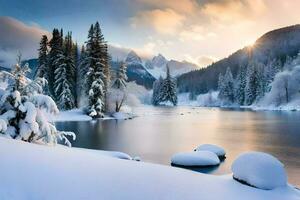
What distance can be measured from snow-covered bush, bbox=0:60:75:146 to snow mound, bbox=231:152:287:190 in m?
6.92

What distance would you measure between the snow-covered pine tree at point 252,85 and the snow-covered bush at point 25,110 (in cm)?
9280

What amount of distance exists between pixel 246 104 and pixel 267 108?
55.5 feet

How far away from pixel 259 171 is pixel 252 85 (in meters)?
95.2

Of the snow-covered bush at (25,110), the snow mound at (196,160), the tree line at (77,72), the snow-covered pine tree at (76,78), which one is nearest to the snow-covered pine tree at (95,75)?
the tree line at (77,72)

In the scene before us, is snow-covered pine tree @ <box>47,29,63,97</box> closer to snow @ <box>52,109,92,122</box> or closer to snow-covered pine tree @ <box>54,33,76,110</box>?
snow-covered pine tree @ <box>54,33,76,110</box>

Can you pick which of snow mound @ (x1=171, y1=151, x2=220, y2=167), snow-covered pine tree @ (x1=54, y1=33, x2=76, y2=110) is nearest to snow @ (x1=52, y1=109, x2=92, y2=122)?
snow-covered pine tree @ (x1=54, y1=33, x2=76, y2=110)

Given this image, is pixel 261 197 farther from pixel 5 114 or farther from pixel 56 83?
pixel 56 83

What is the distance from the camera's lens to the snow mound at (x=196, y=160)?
19.4m

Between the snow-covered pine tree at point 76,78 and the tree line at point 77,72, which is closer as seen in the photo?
the tree line at point 77,72

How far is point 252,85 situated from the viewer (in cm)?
10088

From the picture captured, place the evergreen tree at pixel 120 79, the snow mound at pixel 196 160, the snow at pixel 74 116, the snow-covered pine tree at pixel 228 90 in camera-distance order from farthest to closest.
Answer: the snow-covered pine tree at pixel 228 90 → the evergreen tree at pixel 120 79 → the snow at pixel 74 116 → the snow mound at pixel 196 160

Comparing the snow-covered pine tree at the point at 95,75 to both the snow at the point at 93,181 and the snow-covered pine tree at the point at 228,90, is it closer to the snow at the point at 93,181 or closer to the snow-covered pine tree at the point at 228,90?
the snow at the point at 93,181

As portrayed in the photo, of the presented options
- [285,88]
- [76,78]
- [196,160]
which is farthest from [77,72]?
[285,88]

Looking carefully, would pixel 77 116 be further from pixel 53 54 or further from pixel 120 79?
pixel 53 54
